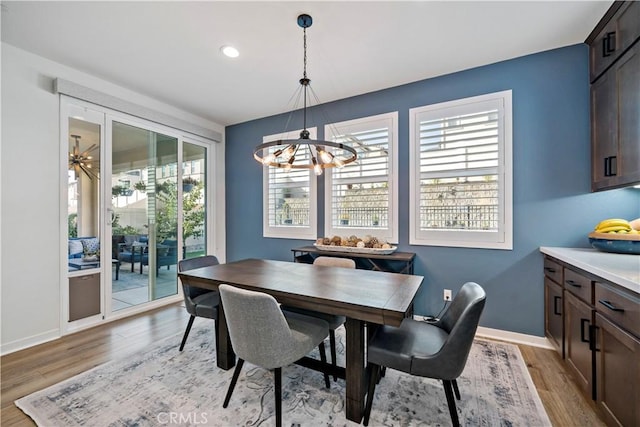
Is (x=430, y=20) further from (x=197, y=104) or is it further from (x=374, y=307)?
(x=197, y=104)

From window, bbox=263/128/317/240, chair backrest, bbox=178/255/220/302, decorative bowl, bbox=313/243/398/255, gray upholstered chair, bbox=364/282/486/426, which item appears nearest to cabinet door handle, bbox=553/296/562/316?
gray upholstered chair, bbox=364/282/486/426

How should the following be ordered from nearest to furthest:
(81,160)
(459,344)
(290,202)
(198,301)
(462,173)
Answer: (459,344) → (198,301) → (462,173) → (81,160) → (290,202)

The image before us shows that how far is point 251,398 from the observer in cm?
181

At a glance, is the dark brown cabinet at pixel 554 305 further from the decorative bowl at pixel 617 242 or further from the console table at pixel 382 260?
the console table at pixel 382 260

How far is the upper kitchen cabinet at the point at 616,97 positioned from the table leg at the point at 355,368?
6.81ft

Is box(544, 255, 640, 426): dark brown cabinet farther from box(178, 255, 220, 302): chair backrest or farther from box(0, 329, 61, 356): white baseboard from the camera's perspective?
box(0, 329, 61, 356): white baseboard

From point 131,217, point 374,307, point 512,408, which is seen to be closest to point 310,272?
point 374,307

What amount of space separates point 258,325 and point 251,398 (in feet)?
2.29

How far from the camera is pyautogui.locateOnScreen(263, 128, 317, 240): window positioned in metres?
3.84

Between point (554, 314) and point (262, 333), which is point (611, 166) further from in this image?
point (262, 333)

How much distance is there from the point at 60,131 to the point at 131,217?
3.77 ft

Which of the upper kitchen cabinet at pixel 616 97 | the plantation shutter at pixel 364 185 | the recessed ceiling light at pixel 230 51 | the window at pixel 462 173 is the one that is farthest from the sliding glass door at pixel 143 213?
the upper kitchen cabinet at pixel 616 97

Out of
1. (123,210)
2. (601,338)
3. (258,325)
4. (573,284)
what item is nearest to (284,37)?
(258,325)

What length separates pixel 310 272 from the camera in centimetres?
225
